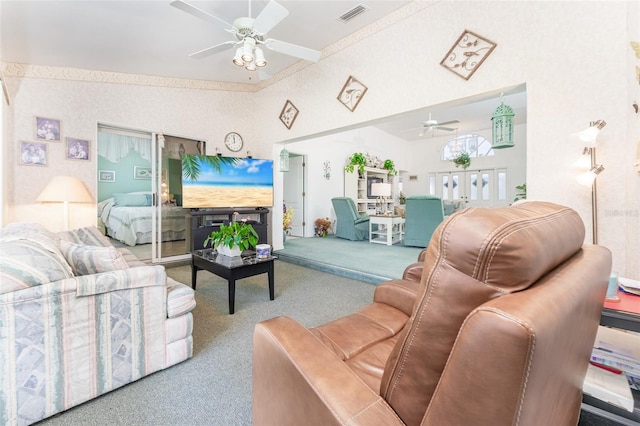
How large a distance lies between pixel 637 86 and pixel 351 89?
8.81 ft

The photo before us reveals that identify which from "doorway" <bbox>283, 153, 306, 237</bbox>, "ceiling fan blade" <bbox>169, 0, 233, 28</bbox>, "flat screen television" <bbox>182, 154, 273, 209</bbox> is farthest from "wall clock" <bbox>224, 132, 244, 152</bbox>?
"ceiling fan blade" <bbox>169, 0, 233, 28</bbox>

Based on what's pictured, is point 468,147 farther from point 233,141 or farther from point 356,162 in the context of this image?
point 233,141

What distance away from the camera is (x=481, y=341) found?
0.46 meters

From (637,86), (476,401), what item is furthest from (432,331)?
(637,86)

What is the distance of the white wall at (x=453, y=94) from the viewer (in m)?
2.07

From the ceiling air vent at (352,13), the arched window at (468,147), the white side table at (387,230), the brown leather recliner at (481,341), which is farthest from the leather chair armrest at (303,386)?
the arched window at (468,147)

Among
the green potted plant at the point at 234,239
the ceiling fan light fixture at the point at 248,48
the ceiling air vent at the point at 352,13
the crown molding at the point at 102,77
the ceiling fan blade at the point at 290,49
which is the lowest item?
the green potted plant at the point at 234,239

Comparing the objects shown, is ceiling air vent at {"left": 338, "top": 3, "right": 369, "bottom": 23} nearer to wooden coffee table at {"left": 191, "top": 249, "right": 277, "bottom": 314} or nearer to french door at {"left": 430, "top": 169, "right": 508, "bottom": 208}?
wooden coffee table at {"left": 191, "top": 249, "right": 277, "bottom": 314}

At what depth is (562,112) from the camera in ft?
7.48

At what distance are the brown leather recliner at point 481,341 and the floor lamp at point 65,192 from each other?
3866 millimetres

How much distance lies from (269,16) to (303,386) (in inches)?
102

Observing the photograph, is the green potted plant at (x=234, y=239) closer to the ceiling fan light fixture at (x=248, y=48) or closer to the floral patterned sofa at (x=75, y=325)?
the floral patterned sofa at (x=75, y=325)

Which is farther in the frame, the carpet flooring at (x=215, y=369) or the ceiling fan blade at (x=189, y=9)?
the ceiling fan blade at (x=189, y=9)

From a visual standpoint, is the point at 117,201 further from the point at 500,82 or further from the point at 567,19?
the point at 567,19
